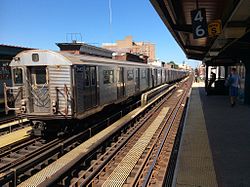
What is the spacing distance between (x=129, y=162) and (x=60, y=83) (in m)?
3.66

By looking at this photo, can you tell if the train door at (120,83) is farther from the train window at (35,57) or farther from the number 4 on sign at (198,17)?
the number 4 on sign at (198,17)

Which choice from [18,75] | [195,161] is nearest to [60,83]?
[18,75]

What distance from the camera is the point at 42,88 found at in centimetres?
920

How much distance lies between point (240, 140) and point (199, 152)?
1759mm

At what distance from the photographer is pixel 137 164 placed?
24.0ft

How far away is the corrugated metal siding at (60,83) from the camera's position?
871 cm

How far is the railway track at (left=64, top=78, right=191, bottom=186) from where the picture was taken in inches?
241

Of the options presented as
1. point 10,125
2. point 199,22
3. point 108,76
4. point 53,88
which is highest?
point 199,22

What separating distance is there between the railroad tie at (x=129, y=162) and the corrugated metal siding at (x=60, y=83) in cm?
261

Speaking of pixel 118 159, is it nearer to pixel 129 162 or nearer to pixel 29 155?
pixel 129 162

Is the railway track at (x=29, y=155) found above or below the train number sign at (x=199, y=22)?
below

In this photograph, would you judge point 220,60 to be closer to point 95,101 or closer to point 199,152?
point 95,101

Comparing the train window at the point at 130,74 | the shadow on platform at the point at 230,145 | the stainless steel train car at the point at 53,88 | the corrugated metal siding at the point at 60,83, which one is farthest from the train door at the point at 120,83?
the corrugated metal siding at the point at 60,83

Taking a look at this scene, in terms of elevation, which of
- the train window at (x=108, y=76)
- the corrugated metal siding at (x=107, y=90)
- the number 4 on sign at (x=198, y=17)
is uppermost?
the number 4 on sign at (x=198, y=17)
